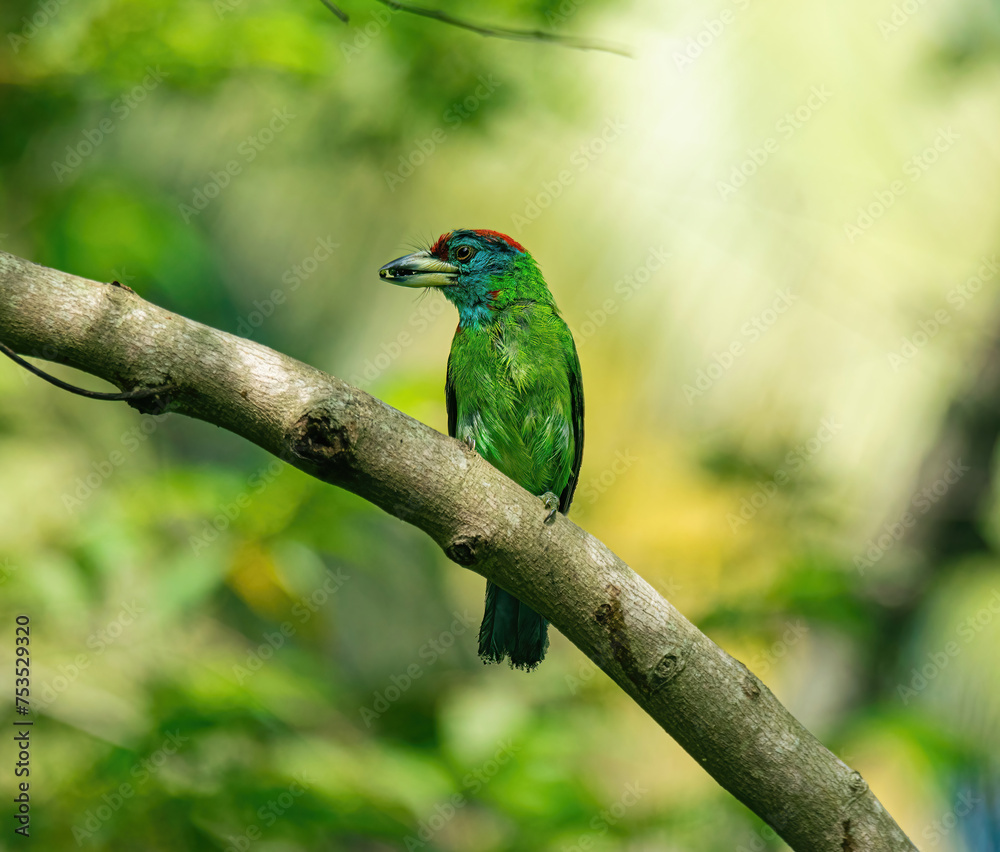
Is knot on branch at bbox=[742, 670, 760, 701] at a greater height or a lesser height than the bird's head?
greater

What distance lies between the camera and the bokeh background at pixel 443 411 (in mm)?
3164

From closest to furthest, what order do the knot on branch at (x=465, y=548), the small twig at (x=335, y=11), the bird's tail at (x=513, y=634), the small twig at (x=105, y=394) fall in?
the small twig at (x=105, y=394) < the knot on branch at (x=465, y=548) < the small twig at (x=335, y=11) < the bird's tail at (x=513, y=634)

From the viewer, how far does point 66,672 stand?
3.60 meters

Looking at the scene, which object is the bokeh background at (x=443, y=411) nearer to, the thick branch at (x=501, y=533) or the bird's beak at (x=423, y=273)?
the bird's beak at (x=423, y=273)

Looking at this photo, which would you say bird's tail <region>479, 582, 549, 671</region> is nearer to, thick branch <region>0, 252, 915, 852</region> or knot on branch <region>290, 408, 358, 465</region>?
thick branch <region>0, 252, 915, 852</region>

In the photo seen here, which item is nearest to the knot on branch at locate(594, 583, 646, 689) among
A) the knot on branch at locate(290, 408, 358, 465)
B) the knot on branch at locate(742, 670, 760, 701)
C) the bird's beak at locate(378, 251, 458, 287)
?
the knot on branch at locate(742, 670, 760, 701)

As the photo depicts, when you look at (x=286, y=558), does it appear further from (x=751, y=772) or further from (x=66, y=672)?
(x=751, y=772)

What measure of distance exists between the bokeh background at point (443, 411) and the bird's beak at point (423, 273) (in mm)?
356

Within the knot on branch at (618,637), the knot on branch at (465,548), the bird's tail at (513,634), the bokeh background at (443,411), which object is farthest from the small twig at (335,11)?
the bird's tail at (513,634)

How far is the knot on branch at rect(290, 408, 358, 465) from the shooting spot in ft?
5.92

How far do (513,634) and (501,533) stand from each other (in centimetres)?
118

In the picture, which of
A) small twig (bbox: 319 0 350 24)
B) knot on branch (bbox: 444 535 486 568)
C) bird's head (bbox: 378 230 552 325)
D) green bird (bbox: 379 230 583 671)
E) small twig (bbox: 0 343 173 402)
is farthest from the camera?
bird's head (bbox: 378 230 552 325)

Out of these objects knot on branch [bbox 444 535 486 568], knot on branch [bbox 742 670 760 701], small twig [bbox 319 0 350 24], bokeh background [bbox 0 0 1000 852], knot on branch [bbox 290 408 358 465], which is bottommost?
bokeh background [bbox 0 0 1000 852]

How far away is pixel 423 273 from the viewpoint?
11.9ft
